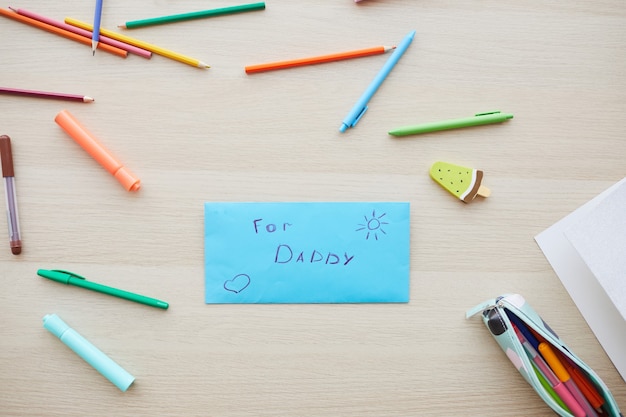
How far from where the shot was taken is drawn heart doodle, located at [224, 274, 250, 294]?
0.65 m

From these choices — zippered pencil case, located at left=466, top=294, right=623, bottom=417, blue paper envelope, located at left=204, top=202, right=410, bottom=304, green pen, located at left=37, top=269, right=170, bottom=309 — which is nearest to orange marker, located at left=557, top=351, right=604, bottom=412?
zippered pencil case, located at left=466, top=294, right=623, bottom=417

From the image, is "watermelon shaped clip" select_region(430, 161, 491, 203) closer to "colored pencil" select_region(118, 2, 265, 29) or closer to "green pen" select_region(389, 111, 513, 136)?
"green pen" select_region(389, 111, 513, 136)

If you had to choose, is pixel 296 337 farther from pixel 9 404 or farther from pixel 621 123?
pixel 621 123

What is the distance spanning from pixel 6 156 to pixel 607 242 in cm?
74

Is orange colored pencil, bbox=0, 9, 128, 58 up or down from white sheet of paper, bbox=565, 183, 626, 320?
up

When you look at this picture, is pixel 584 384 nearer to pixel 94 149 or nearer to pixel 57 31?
pixel 94 149

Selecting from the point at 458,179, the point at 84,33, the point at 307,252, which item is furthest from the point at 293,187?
the point at 84,33

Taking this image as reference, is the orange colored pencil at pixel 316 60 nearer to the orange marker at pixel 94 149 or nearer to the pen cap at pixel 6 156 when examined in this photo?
the orange marker at pixel 94 149

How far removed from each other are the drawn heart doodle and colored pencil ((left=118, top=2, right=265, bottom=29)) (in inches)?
12.9

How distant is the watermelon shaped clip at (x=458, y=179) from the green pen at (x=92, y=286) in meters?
0.38

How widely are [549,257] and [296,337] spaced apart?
13.6 inches

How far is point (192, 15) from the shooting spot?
645 millimetres

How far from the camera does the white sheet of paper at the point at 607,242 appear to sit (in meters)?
0.63

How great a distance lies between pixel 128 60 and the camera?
65 centimetres
